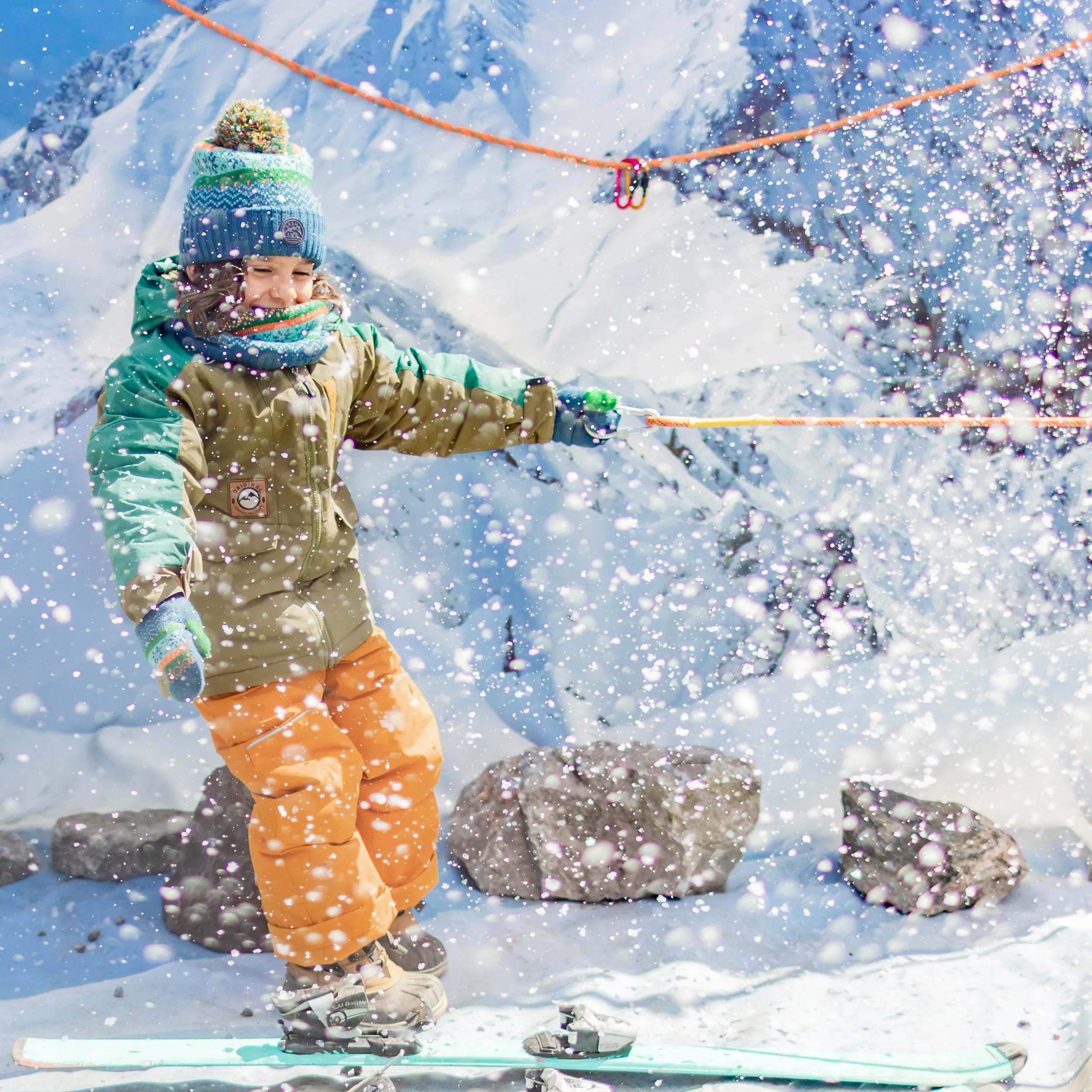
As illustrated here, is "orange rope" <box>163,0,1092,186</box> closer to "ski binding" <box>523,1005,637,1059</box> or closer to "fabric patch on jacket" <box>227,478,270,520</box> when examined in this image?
"fabric patch on jacket" <box>227,478,270,520</box>

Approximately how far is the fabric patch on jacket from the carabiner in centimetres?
92

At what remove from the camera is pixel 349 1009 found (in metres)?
1.42

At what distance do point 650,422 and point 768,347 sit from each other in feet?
2.10

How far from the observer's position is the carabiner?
1.91 metres

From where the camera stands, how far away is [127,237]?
1788 millimetres

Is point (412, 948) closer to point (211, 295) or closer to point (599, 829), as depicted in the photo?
point (599, 829)

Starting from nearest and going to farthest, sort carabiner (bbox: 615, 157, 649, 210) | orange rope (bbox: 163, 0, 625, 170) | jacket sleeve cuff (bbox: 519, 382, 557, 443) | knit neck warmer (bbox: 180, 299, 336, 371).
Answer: knit neck warmer (bbox: 180, 299, 336, 371)
jacket sleeve cuff (bbox: 519, 382, 557, 443)
orange rope (bbox: 163, 0, 625, 170)
carabiner (bbox: 615, 157, 649, 210)

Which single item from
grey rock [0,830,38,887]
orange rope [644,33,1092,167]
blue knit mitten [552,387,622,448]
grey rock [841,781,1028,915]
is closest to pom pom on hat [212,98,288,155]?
blue knit mitten [552,387,622,448]

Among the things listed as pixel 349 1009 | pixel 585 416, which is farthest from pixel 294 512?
pixel 349 1009

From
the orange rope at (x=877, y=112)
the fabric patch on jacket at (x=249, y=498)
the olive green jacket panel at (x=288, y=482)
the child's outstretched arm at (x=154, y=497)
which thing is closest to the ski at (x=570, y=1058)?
the olive green jacket panel at (x=288, y=482)

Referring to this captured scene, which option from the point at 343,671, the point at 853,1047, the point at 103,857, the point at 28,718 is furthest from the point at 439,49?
the point at 853,1047

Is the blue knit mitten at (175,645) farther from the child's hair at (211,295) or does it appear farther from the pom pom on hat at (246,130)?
the pom pom on hat at (246,130)

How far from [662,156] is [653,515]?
2.30ft

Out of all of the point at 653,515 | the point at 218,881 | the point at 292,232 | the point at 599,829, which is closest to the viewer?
the point at 292,232
